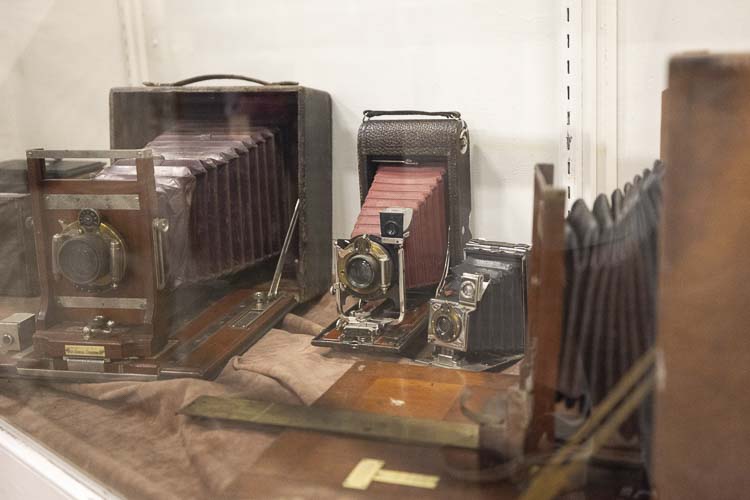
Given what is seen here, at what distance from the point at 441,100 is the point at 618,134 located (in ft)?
1.83

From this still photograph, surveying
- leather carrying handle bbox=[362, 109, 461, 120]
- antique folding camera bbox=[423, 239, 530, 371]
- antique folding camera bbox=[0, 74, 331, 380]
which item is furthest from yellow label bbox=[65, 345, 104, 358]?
leather carrying handle bbox=[362, 109, 461, 120]

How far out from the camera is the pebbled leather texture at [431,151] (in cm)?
124

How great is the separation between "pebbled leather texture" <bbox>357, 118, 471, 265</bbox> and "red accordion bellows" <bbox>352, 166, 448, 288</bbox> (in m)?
0.02

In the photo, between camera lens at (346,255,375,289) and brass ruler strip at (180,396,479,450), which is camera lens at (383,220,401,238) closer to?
camera lens at (346,255,375,289)

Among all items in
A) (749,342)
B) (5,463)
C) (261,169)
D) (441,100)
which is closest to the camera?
(749,342)

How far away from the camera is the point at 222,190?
54.5 inches

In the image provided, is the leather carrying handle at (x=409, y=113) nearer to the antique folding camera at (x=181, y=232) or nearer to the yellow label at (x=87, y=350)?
the antique folding camera at (x=181, y=232)

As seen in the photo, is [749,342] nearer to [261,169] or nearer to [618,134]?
[618,134]

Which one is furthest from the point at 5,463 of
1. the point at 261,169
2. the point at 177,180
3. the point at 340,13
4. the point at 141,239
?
the point at 340,13

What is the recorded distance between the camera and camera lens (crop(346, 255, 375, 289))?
1199 millimetres

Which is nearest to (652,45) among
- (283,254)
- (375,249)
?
(375,249)

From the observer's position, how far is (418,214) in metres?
1.23

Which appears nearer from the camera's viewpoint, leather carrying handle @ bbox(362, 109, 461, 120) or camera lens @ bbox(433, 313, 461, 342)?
camera lens @ bbox(433, 313, 461, 342)

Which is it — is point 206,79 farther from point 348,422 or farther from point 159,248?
point 348,422
